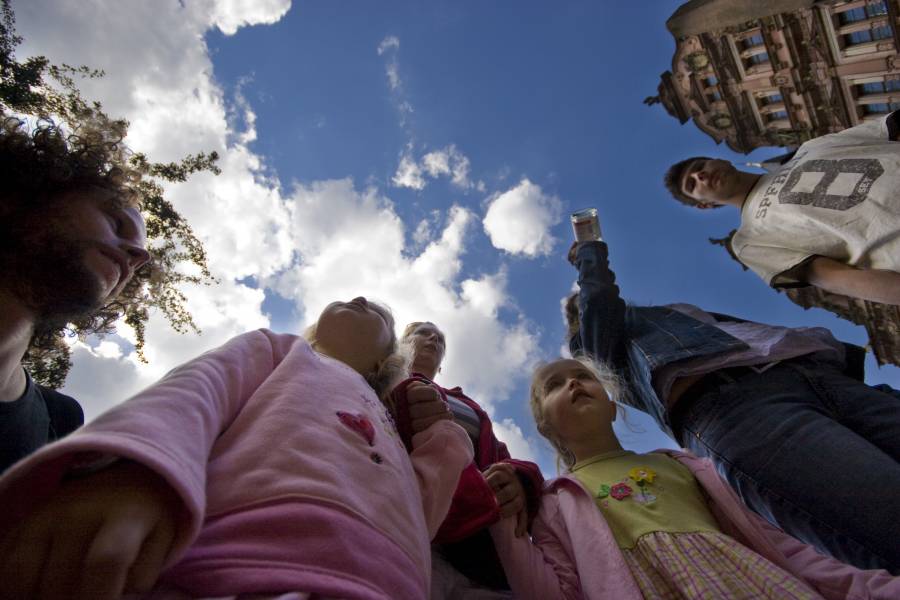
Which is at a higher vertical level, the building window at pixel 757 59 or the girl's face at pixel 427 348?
the building window at pixel 757 59

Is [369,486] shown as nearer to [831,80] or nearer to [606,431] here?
[606,431]

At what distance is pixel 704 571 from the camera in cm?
185

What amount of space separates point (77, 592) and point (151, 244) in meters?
11.4

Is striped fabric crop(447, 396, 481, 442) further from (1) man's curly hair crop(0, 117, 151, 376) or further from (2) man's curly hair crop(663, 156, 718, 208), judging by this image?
(2) man's curly hair crop(663, 156, 718, 208)

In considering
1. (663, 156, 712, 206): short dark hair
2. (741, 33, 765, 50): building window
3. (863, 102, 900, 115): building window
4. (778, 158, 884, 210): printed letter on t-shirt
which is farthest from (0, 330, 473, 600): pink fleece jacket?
(741, 33, 765, 50): building window

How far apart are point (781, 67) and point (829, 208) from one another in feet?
69.5

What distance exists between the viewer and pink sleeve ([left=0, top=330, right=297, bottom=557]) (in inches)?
36.3

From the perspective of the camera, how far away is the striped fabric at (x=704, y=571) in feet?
5.70

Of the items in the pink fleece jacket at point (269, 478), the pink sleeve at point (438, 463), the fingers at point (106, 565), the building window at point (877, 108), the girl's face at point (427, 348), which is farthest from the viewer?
the building window at point (877, 108)

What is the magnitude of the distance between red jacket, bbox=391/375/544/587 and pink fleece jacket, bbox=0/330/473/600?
0.27 metres

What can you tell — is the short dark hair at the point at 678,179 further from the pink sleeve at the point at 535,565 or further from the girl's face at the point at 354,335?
the pink sleeve at the point at 535,565

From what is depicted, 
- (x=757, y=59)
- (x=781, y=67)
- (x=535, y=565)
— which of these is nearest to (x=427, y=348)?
(x=535, y=565)

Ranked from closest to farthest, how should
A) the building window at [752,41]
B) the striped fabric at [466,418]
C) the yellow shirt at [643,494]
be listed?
1. the yellow shirt at [643,494]
2. the striped fabric at [466,418]
3. the building window at [752,41]

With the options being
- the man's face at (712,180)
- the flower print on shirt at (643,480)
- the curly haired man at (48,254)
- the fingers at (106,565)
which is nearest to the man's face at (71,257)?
the curly haired man at (48,254)
